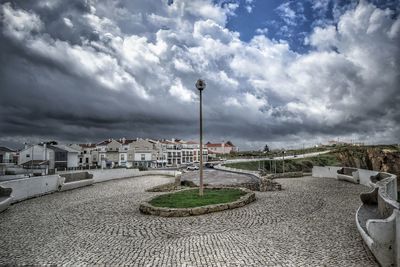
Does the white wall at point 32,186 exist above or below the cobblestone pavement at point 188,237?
above

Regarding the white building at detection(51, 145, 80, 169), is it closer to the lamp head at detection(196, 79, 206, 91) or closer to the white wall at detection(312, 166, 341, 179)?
the white wall at detection(312, 166, 341, 179)

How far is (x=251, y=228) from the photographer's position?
30.8 feet

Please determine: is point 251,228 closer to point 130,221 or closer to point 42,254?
point 130,221

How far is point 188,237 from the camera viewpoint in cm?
852

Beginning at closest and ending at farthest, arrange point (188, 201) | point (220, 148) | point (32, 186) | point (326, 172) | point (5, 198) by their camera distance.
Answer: point (188, 201) → point (5, 198) → point (32, 186) → point (326, 172) → point (220, 148)

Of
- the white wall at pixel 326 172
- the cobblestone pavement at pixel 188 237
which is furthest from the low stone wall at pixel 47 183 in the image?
the white wall at pixel 326 172

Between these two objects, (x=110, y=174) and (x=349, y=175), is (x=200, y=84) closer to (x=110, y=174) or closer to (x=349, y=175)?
(x=349, y=175)

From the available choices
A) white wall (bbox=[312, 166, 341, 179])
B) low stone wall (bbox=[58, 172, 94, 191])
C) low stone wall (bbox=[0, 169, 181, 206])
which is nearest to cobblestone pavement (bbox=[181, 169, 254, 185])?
white wall (bbox=[312, 166, 341, 179])

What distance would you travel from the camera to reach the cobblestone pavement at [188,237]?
6754 mm

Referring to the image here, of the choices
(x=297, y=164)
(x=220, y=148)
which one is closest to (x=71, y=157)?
(x=297, y=164)

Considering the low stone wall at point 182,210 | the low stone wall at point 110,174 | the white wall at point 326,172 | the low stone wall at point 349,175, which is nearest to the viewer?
the low stone wall at point 182,210

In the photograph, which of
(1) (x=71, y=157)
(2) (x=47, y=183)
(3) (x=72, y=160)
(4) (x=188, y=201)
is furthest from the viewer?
(3) (x=72, y=160)

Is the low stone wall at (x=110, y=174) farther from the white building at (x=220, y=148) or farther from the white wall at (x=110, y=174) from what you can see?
the white building at (x=220, y=148)

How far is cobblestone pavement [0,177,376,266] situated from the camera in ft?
22.2
